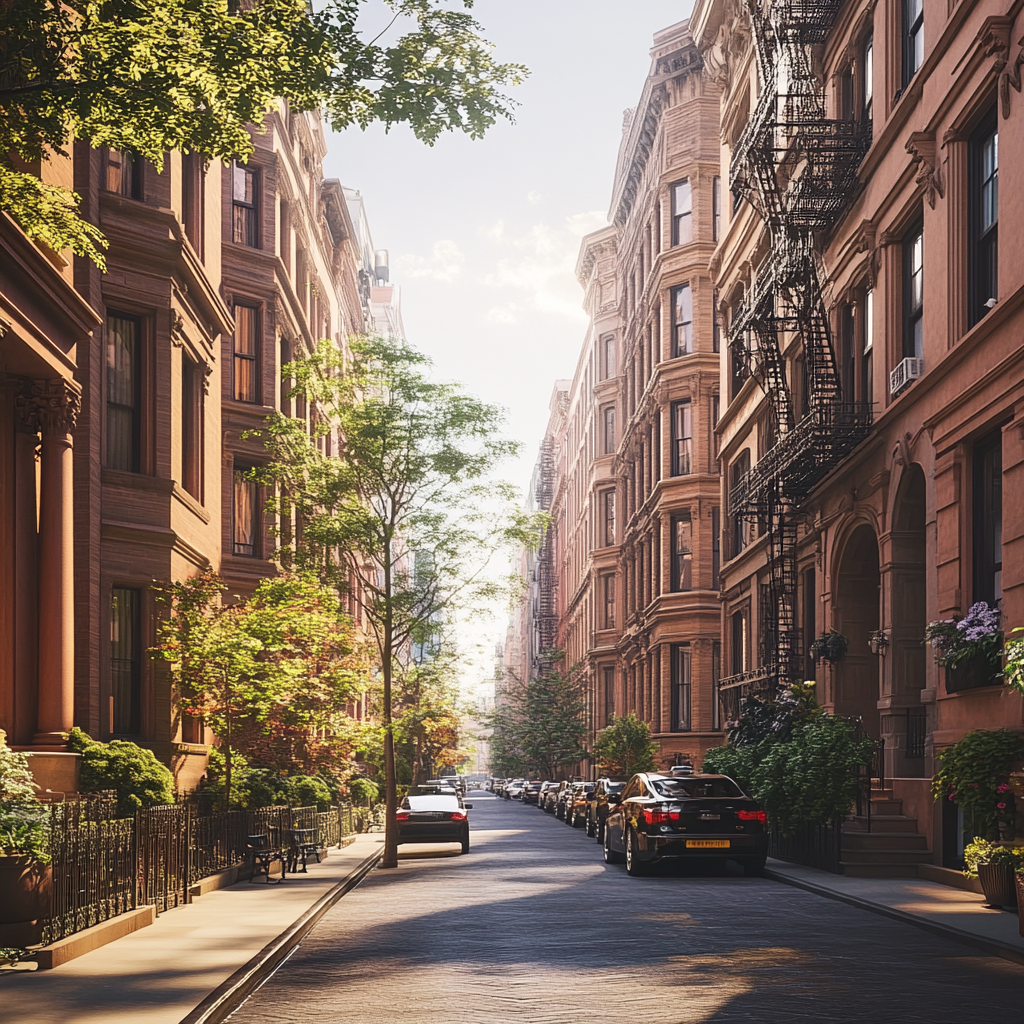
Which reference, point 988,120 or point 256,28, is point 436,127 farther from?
point 988,120

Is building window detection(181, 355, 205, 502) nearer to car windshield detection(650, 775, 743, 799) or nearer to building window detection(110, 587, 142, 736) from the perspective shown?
building window detection(110, 587, 142, 736)

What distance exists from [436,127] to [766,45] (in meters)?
→ 22.8

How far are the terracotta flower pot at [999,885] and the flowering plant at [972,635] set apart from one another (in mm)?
3280

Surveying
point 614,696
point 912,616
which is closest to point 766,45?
point 912,616

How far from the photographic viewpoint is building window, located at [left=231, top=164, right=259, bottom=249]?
3888 cm

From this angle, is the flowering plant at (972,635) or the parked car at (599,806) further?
the parked car at (599,806)

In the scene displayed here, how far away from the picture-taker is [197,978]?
1130 centimetres

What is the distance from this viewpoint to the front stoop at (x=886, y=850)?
2184cm

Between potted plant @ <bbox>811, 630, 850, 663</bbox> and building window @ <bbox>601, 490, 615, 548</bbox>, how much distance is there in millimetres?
51270

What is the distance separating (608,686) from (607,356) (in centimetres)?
2069

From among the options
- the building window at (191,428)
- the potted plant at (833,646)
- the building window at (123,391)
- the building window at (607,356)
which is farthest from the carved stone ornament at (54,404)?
the building window at (607,356)

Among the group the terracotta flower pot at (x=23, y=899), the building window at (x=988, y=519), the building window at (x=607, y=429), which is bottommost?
the terracotta flower pot at (x=23, y=899)

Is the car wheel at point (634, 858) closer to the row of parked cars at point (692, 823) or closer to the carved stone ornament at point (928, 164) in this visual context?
the row of parked cars at point (692, 823)

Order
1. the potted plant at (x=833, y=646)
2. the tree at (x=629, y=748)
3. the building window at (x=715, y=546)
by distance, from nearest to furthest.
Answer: the potted plant at (x=833, y=646) < the tree at (x=629, y=748) < the building window at (x=715, y=546)
